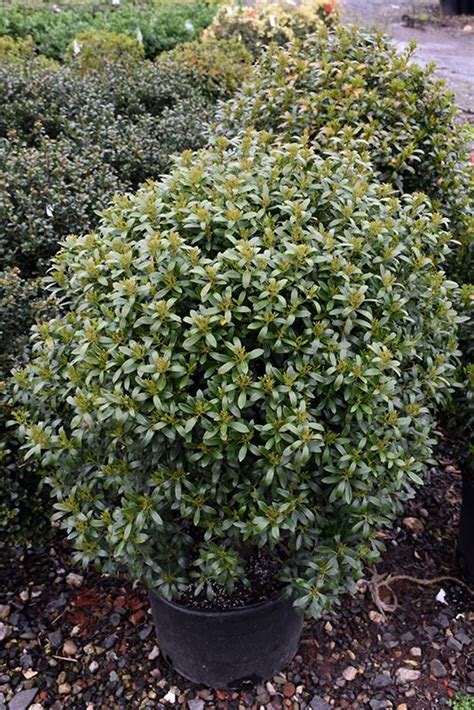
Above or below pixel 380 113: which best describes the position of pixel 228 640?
below

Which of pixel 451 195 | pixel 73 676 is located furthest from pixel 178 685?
pixel 451 195

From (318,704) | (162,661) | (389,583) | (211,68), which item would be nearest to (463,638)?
(389,583)

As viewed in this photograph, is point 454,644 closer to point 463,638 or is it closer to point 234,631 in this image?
point 463,638

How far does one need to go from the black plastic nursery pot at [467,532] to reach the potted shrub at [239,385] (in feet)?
1.98

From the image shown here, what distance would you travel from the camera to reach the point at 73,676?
2.38 m

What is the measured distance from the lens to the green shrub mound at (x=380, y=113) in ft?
9.43

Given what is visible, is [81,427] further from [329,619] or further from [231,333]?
[329,619]

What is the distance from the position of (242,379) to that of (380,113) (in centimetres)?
168

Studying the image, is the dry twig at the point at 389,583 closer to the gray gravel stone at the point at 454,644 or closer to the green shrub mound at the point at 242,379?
the gray gravel stone at the point at 454,644

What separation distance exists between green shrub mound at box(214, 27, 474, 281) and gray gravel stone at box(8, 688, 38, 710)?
6.93 ft

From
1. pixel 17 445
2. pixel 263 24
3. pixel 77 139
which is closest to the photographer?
pixel 17 445

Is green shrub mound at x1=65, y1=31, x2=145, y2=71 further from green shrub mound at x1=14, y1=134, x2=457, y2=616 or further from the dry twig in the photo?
the dry twig

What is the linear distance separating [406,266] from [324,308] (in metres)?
0.38

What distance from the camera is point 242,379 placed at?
1.74 metres
